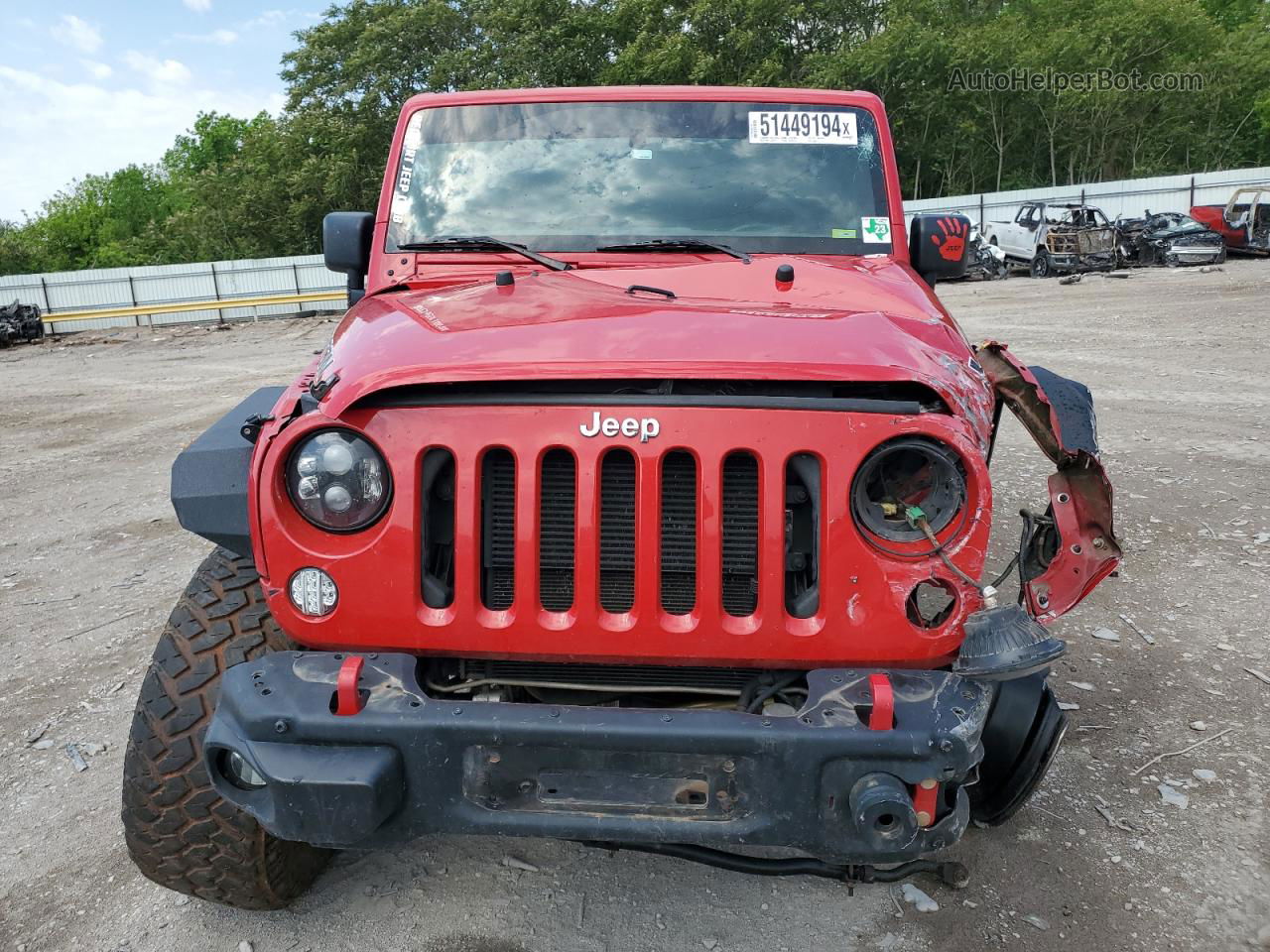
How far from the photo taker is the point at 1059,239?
24031 mm

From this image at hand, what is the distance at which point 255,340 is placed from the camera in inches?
807

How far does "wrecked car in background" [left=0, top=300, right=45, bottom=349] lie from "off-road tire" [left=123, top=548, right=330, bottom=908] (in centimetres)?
2438

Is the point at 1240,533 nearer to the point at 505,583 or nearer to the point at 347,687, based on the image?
the point at 505,583

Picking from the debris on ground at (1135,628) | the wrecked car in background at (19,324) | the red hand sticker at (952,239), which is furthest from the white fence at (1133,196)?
the red hand sticker at (952,239)

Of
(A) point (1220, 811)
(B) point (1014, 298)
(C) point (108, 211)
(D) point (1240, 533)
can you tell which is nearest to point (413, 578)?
(A) point (1220, 811)

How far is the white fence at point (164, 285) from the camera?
28641mm

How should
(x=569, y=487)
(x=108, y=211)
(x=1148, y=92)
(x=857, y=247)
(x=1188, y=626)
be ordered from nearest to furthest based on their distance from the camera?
(x=569, y=487), (x=857, y=247), (x=1188, y=626), (x=1148, y=92), (x=108, y=211)

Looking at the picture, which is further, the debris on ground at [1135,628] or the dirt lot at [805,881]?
the debris on ground at [1135,628]

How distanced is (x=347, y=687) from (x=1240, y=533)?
5144mm

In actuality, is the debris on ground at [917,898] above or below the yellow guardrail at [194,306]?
below

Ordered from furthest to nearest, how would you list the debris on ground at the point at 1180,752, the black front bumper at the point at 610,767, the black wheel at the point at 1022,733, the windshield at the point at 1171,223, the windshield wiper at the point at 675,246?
the windshield at the point at 1171,223
the windshield wiper at the point at 675,246
the debris on ground at the point at 1180,752
the black wheel at the point at 1022,733
the black front bumper at the point at 610,767

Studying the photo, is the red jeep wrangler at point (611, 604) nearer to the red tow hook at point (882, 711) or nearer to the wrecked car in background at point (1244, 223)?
the red tow hook at point (882, 711)

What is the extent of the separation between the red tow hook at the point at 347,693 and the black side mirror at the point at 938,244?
8.76 feet

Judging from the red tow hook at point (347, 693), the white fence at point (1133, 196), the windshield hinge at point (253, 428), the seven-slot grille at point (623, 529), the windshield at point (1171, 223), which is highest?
the white fence at point (1133, 196)
